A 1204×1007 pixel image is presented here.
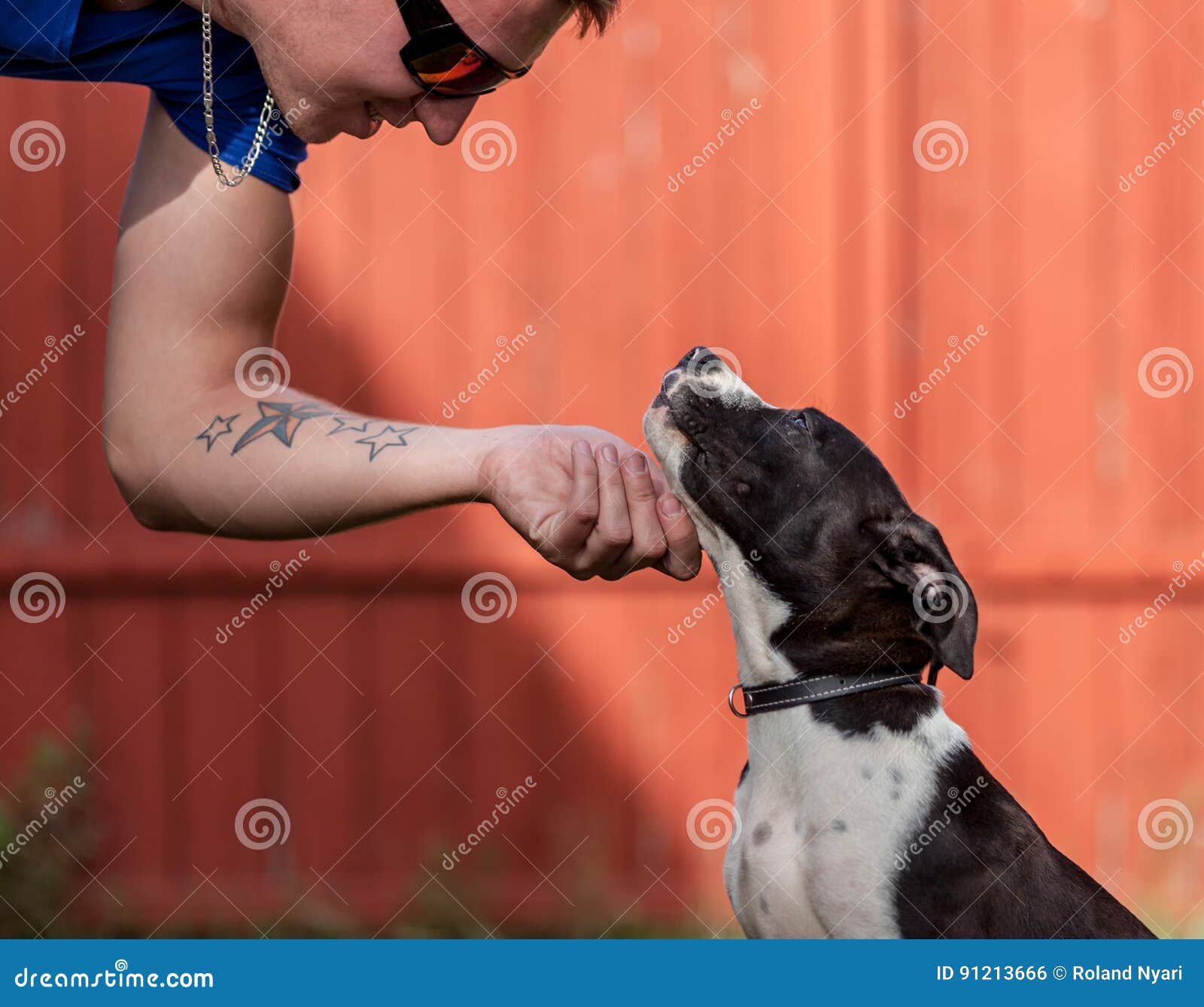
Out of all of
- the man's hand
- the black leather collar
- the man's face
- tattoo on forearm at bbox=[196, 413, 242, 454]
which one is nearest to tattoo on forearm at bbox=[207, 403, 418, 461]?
tattoo on forearm at bbox=[196, 413, 242, 454]

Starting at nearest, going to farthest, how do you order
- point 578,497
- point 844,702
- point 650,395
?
1. point 578,497
2. point 844,702
3. point 650,395

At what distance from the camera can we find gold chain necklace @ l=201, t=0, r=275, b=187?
266cm

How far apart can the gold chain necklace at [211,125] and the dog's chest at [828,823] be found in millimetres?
1778

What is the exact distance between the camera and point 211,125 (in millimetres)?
2693

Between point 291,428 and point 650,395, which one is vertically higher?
point 650,395

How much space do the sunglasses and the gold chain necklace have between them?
403 millimetres

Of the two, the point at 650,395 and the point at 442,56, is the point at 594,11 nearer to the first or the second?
the point at 442,56

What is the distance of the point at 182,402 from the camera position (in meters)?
2.78

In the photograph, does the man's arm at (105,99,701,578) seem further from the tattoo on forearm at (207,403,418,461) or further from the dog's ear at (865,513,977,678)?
the dog's ear at (865,513,977,678)

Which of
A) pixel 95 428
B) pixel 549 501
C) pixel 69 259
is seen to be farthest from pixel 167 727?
pixel 549 501

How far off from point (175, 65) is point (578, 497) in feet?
4.40

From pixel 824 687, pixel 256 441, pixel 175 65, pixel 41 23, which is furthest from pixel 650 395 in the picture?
pixel 41 23

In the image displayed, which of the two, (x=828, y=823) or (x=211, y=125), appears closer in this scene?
(x=211, y=125)

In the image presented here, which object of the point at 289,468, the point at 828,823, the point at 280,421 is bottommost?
the point at 828,823
